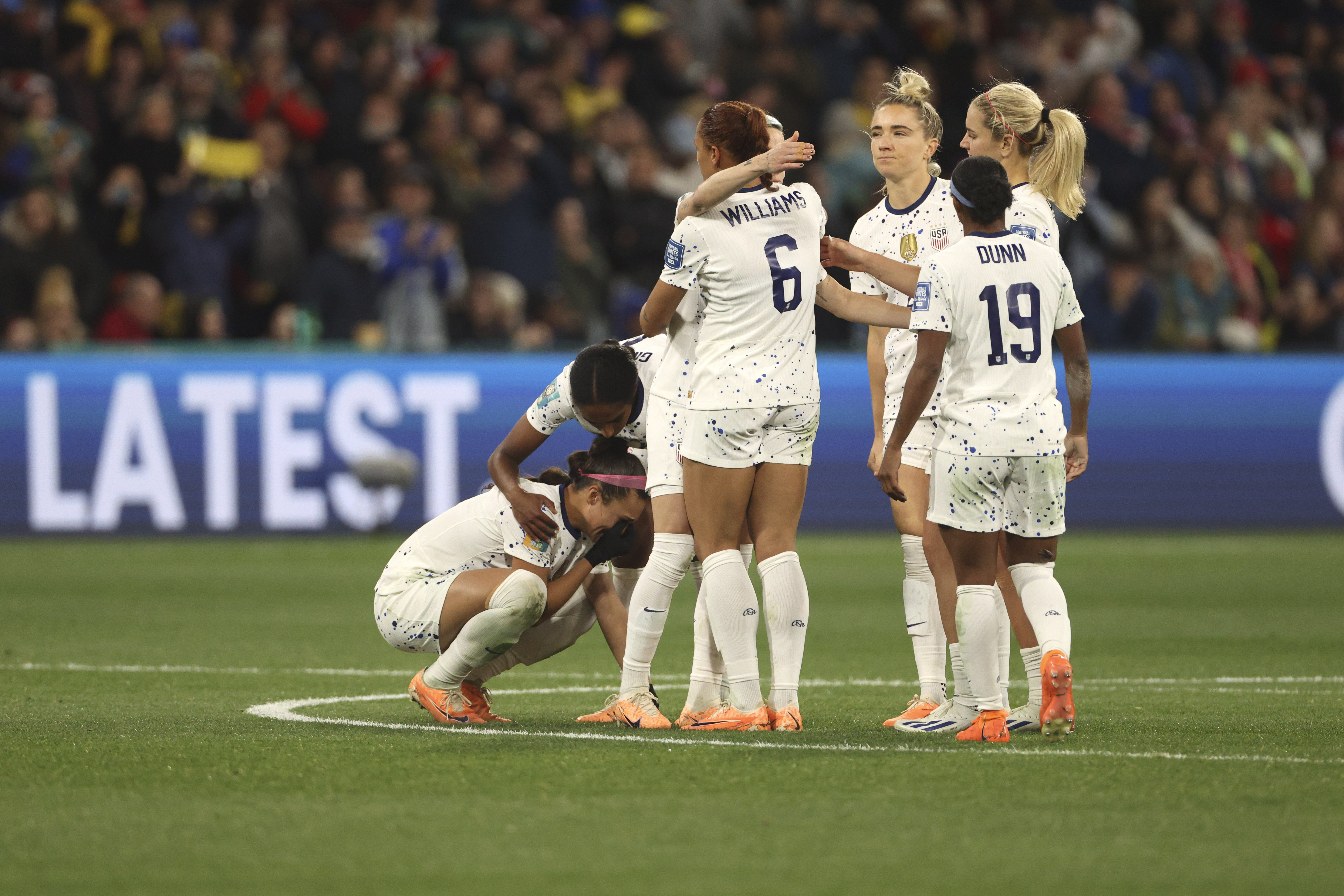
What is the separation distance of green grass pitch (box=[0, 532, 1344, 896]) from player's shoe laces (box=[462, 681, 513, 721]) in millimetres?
229

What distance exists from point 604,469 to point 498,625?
0.71m

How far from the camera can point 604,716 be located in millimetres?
6758

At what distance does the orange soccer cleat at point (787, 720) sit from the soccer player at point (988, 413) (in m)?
0.55

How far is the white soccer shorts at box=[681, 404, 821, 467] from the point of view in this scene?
6.29 meters

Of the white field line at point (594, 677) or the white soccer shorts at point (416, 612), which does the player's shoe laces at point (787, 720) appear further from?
the white field line at point (594, 677)

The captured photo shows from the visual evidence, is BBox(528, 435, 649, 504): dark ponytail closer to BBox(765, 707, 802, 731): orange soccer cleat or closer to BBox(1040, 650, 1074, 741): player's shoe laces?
BBox(765, 707, 802, 731): orange soccer cleat

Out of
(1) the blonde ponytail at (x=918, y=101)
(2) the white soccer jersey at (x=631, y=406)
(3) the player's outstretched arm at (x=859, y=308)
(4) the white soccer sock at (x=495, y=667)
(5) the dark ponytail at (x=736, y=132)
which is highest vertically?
(1) the blonde ponytail at (x=918, y=101)

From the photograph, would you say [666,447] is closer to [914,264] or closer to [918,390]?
[918,390]

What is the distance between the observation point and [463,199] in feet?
54.9

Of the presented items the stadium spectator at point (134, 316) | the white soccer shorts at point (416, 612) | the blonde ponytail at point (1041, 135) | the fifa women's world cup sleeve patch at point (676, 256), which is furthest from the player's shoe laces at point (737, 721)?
the stadium spectator at point (134, 316)

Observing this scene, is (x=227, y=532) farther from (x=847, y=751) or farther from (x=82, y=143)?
(x=847, y=751)

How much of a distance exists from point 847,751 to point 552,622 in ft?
4.58

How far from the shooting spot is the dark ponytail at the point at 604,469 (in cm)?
673

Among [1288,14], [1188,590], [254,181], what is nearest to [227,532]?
[254,181]
